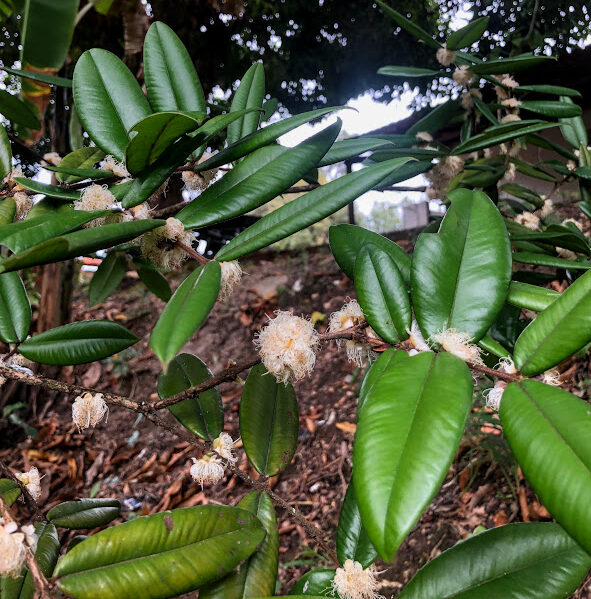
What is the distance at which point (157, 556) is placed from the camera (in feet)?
1.17

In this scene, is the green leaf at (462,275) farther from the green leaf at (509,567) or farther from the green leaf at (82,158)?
the green leaf at (82,158)

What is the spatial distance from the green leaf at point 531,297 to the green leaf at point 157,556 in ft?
0.94

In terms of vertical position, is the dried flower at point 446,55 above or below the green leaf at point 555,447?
above

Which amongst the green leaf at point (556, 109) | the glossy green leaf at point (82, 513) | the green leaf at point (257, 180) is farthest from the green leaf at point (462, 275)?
the green leaf at point (556, 109)

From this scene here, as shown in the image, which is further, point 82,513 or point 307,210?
point 82,513

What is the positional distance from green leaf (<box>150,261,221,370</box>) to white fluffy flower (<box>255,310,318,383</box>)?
85mm

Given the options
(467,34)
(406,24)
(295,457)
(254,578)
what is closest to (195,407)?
(254,578)

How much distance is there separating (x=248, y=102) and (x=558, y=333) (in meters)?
0.44

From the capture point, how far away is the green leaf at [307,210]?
371mm

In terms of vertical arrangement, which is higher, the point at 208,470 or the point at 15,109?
the point at 15,109

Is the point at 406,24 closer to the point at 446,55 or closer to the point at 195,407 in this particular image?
the point at 446,55

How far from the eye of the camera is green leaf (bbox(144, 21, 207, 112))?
1.64 ft

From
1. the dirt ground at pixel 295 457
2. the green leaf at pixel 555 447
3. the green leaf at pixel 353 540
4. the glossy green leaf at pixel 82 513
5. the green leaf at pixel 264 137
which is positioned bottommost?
the dirt ground at pixel 295 457

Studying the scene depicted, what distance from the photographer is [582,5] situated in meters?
2.14
